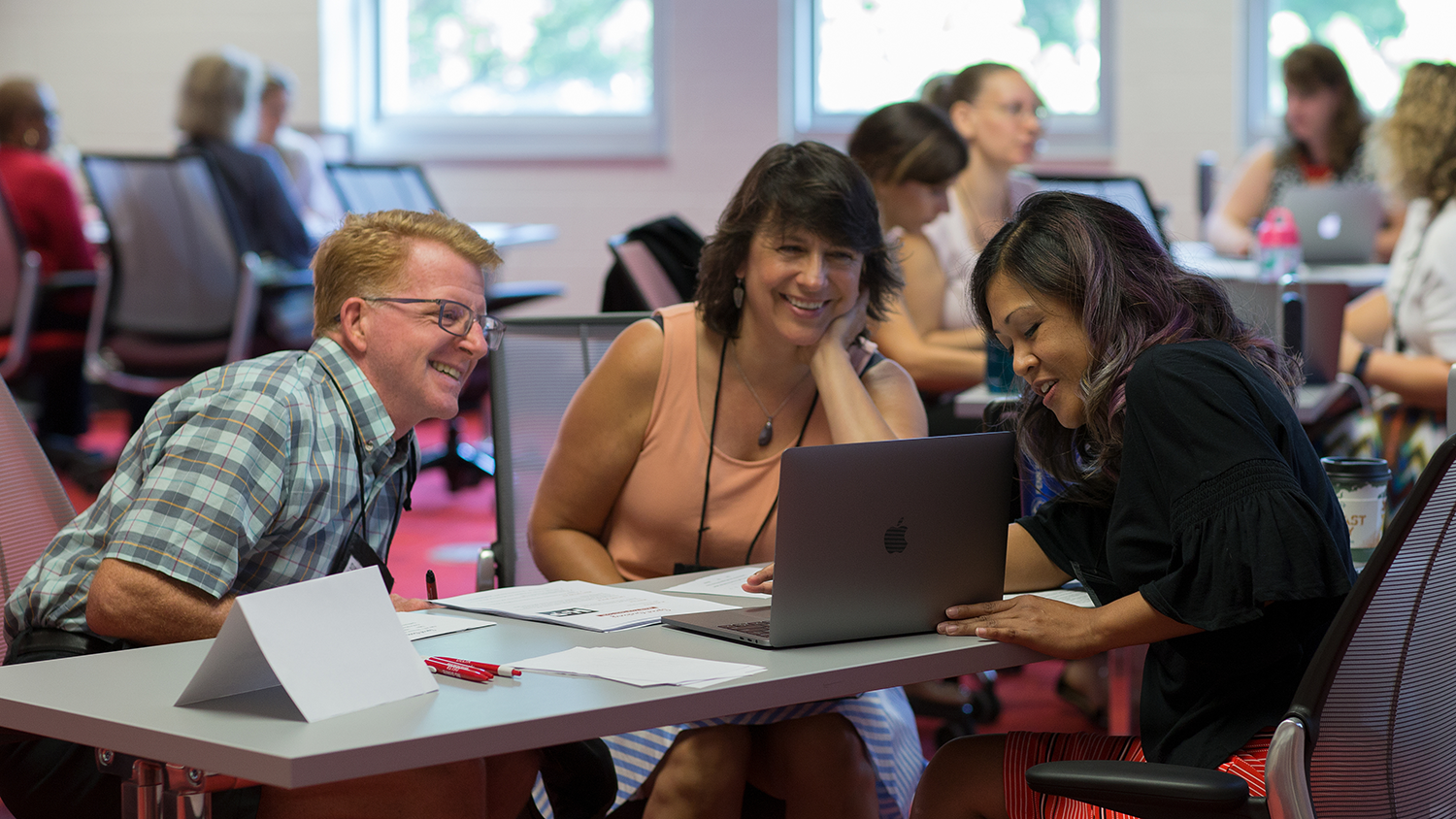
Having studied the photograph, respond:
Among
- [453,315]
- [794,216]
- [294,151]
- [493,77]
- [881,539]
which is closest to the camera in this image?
[881,539]

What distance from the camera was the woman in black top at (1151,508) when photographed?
1304 millimetres

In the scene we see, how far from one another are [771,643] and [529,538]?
2.62 feet

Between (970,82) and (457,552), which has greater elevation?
(970,82)

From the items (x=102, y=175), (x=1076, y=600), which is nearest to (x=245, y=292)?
(x=102, y=175)

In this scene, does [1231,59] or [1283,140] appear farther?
[1231,59]

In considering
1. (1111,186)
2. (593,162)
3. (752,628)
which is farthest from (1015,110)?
(593,162)

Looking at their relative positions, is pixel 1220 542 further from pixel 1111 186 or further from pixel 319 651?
pixel 1111 186

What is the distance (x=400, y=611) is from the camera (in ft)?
5.21

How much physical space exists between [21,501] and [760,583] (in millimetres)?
881

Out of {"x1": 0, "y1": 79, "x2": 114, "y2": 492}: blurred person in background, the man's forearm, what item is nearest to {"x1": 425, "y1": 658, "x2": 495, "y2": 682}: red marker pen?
the man's forearm

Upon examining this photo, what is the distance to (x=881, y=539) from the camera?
4.55 feet

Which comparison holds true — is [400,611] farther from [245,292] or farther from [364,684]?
[245,292]

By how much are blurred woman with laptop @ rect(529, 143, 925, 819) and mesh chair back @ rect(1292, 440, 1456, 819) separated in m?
0.81

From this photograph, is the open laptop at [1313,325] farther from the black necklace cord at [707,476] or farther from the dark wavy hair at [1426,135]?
the black necklace cord at [707,476]
